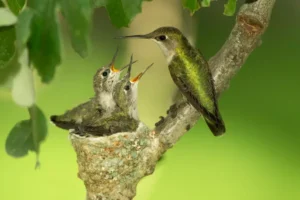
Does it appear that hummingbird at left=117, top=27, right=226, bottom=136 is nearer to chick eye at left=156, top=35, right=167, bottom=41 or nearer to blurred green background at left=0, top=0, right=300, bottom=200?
chick eye at left=156, top=35, right=167, bottom=41

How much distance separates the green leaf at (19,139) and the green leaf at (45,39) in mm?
246

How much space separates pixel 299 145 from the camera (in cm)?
193

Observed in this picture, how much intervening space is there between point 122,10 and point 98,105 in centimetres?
36

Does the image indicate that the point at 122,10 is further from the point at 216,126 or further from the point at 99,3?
the point at 216,126

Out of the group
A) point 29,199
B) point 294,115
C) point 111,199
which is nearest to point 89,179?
point 111,199

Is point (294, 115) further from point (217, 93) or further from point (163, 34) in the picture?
point (163, 34)

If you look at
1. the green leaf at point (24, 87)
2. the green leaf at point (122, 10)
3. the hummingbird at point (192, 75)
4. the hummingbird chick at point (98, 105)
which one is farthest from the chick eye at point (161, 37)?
the green leaf at point (24, 87)

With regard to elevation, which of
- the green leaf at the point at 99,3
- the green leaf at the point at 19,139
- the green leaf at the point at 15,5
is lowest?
the green leaf at the point at 19,139

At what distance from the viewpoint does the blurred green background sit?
5.87 feet

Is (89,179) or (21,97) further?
(89,179)

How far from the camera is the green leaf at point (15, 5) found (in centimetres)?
125

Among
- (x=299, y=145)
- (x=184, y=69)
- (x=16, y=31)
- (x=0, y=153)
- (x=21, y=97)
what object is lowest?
(x=299, y=145)

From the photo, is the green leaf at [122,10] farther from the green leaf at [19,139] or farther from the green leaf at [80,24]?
the green leaf at [19,139]

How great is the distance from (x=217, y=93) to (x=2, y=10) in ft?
1.81
